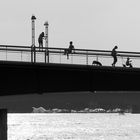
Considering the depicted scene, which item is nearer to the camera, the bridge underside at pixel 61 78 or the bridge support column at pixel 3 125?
the bridge underside at pixel 61 78

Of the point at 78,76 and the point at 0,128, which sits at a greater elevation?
the point at 78,76

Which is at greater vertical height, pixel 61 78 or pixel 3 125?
pixel 61 78

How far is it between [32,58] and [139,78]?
921 centimetres

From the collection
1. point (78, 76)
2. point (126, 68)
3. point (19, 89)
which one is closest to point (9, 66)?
point (19, 89)

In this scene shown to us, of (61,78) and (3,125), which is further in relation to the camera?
(3,125)

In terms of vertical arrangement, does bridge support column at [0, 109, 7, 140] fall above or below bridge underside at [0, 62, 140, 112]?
below

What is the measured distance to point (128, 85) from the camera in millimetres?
63562

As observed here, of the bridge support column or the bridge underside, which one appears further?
the bridge support column

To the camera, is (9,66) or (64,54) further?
(64,54)

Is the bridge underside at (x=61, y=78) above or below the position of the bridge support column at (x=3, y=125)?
above

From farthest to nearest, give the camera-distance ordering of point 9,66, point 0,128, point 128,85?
1. point 0,128
2. point 128,85
3. point 9,66

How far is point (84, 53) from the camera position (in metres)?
64.4

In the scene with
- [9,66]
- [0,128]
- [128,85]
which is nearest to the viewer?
[9,66]

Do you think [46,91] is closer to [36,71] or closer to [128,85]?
[36,71]
